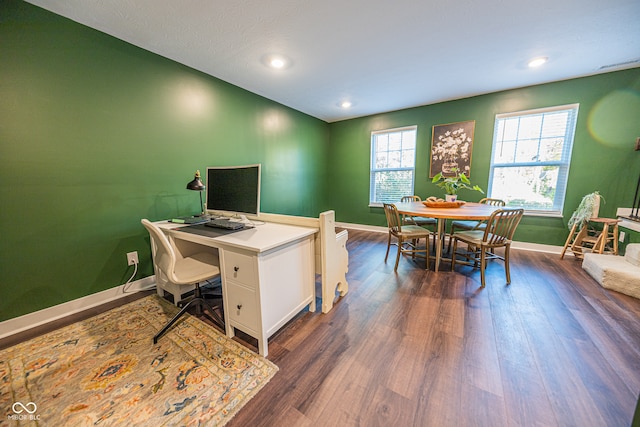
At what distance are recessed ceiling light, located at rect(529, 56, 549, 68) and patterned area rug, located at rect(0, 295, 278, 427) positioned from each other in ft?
12.6

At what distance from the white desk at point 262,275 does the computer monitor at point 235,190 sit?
0.73 feet

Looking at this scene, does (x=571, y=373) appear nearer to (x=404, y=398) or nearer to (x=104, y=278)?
(x=404, y=398)

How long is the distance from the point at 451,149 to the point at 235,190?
11.7 feet

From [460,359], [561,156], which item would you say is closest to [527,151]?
[561,156]

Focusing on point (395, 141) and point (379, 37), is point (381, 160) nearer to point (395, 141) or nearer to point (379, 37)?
point (395, 141)

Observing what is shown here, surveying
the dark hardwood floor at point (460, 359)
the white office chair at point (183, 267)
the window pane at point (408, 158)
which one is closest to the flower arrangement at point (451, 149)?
the window pane at point (408, 158)

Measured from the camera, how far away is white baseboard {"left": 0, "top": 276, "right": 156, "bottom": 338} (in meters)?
1.57

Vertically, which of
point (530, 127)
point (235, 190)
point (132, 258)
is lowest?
point (132, 258)

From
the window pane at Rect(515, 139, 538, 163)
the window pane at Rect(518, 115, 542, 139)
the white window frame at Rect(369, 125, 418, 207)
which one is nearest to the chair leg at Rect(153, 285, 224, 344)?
the white window frame at Rect(369, 125, 418, 207)

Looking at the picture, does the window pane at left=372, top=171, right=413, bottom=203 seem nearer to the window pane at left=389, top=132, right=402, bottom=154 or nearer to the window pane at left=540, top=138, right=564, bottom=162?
the window pane at left=389, top=132, right=402, bottom=154

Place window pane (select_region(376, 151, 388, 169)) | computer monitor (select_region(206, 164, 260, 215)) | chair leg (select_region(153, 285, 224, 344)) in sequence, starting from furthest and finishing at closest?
window pane (select_region(376, 151, 388, 169)), computer monitor (select_region(206, 164, 260, 215)), chair leg (select_region(153, 285, 224, 344))

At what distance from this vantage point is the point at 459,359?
4.28 ft

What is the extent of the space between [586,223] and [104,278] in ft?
18.0

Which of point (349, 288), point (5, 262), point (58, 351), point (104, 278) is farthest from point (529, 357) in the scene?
point (5, 262)
